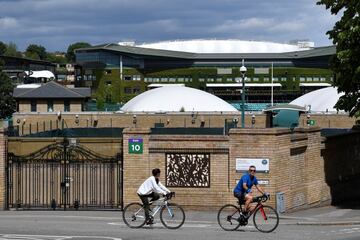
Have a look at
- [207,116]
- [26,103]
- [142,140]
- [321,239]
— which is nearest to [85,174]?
[142,140]

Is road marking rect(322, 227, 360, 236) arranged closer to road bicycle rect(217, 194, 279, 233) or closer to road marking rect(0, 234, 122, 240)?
road bicycle rect(217, 194, 279, 233)

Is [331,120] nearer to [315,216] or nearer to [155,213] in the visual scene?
[315,216]

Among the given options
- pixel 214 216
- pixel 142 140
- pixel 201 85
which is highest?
pixel 201 85

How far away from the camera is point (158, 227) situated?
1948 cm

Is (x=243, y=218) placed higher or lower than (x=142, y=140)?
lower

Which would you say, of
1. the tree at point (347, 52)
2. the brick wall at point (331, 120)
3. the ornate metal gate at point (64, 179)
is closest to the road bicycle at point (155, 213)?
the ornate metal gate at point (64, 179)

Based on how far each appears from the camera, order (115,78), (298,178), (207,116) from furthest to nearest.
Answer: (115,78) < (207,116) < (298,178)

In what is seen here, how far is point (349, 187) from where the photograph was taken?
105 ft

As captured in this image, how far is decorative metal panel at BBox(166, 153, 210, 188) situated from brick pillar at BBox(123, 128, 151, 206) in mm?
775

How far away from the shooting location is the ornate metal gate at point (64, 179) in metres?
25.8

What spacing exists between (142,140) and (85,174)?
2851mm

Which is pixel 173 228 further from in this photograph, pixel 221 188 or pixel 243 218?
pixel 221 188

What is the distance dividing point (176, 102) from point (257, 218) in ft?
216

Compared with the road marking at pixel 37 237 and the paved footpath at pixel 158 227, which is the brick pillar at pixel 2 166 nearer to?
the paved footpath at pixel 158 227
